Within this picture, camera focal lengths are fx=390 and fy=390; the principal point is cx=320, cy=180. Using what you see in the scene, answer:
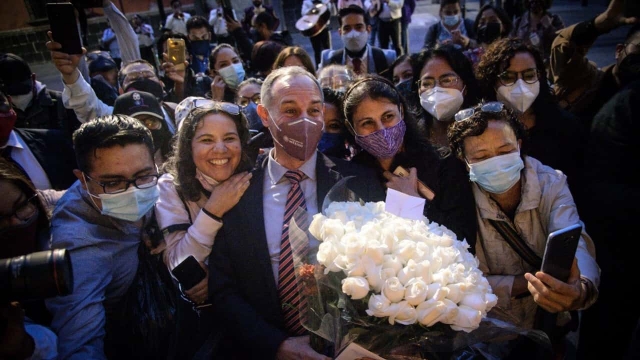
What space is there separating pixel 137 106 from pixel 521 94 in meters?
3.36

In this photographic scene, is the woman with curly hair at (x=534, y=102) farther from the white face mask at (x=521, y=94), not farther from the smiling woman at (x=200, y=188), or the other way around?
the smiling woman at (x=200, y=188)

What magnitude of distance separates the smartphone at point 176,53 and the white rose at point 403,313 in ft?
16.0

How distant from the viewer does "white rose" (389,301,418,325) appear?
4.36 feet

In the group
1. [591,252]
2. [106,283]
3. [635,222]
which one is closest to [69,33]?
[106,283]

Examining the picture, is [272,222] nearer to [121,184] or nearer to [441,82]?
[121,184]

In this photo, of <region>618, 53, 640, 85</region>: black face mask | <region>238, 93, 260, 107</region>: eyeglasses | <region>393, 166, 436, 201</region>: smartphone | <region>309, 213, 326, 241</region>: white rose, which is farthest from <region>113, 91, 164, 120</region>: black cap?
<region>618, 53, 640, 85</region>: black face mask

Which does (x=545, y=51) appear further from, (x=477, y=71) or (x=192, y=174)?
(x=192, y=174)

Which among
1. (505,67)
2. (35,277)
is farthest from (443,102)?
(35,277)

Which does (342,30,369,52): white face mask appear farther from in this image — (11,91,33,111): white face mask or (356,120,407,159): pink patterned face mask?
(11,91,33,111): white face mask

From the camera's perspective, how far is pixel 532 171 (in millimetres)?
2404

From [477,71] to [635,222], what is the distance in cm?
167

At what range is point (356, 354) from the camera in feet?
5.11

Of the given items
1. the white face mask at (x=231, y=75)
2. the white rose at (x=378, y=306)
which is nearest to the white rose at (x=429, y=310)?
the white rose at (x=378, y=306)

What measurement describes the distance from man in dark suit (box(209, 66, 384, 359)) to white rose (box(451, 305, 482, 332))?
0.97 metres
